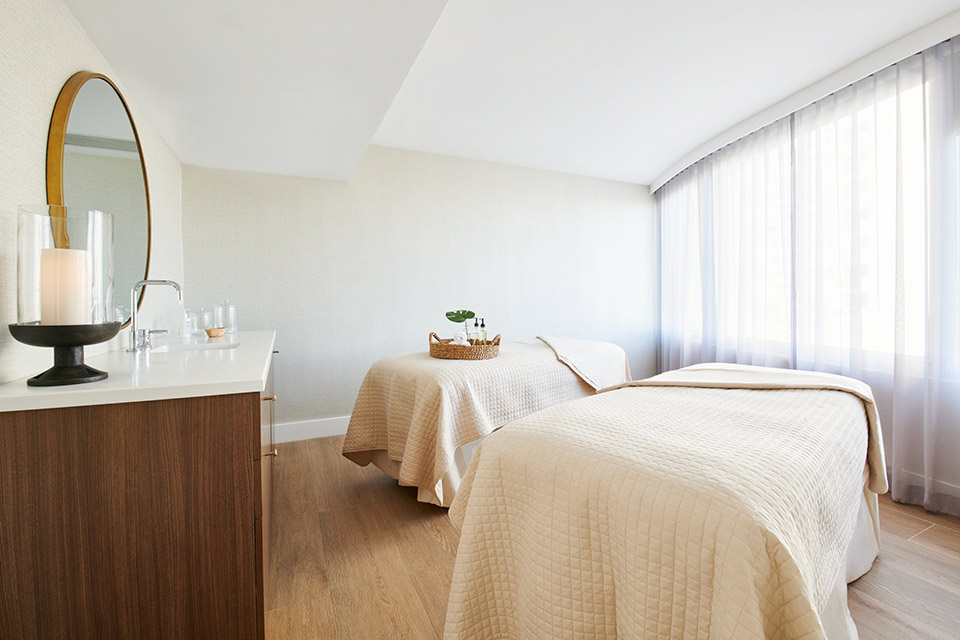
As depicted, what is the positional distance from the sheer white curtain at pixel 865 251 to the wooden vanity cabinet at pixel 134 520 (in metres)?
3.00

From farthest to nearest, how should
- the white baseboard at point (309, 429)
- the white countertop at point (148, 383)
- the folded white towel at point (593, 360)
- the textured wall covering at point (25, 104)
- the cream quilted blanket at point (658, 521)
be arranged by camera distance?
the white baseboard at point (309, 429) < the folded white towel at point (593, 360) < the textured wall covering at point (25, 104) < the white countertop at point (148, 383) < the cream quilted blanket at point (658, 521)

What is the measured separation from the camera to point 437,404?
7.02 ft

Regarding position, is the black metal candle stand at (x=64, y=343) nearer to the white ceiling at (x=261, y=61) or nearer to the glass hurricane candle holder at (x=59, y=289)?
the glass hurricane candle holder at (x=59, y=289)

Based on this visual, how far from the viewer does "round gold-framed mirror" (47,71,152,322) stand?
52.6 inches

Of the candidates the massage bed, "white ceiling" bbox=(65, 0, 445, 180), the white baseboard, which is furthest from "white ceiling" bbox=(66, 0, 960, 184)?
the white baseboard

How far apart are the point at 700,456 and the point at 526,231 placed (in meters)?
3.25

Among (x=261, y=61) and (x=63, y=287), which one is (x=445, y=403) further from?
(x=261, y=61)

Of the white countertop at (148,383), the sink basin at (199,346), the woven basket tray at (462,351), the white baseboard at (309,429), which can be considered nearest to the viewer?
the white countertop at (148,383)

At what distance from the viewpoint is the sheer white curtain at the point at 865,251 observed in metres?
2.25

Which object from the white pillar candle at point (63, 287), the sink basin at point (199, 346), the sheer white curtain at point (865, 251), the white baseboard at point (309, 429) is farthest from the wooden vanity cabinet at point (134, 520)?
the sheer white curtain at point (865, 251)

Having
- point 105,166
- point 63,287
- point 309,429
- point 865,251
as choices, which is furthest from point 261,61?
point 865,251

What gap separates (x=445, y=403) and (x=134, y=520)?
128cm

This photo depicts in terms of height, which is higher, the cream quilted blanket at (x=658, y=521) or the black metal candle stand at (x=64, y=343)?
the black metal candle stand at (x=64, y=343)

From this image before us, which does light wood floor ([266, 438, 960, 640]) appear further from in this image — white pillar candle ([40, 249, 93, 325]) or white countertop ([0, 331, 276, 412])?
white pillar candle ([40, 249, 93, 325])
